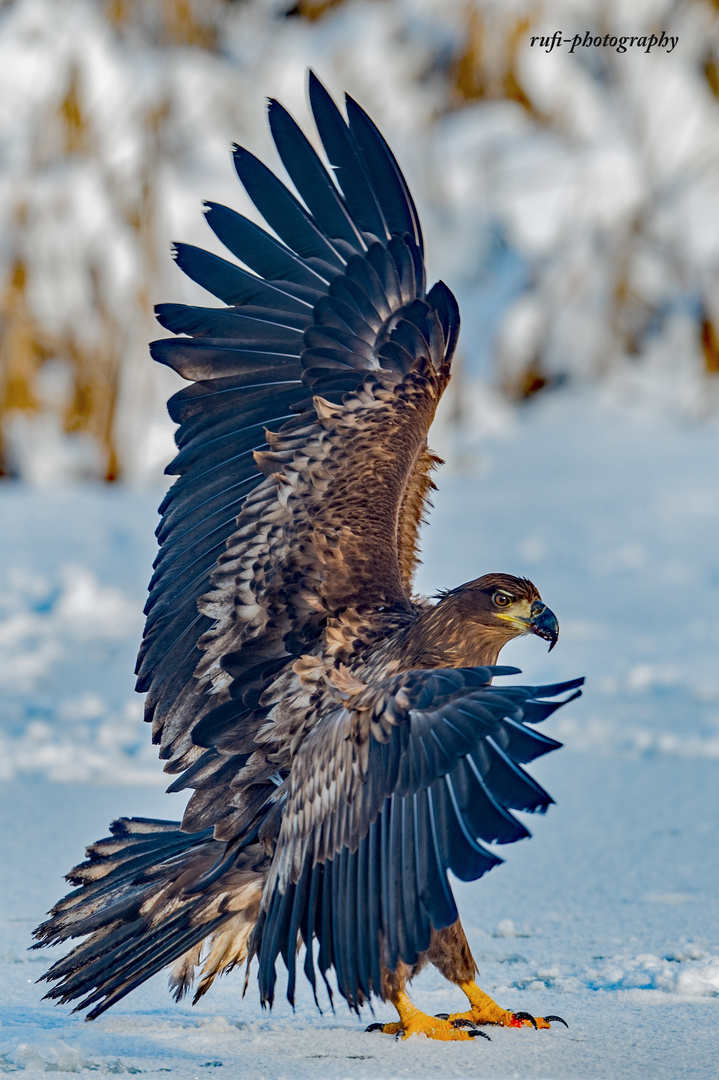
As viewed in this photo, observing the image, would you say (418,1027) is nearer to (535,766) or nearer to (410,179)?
(535,766)

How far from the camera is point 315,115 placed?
3922mm

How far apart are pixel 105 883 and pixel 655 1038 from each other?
4.17 feet

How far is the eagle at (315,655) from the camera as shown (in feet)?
8.66

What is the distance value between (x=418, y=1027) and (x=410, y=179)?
1042cm

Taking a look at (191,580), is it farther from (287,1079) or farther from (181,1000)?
(287,1079)

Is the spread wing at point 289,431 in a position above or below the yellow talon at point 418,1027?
above

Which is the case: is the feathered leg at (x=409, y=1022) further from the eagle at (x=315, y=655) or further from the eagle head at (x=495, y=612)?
the eagle head at (x=495, y=612)

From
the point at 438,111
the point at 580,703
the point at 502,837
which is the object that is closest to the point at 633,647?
the point at 580,703

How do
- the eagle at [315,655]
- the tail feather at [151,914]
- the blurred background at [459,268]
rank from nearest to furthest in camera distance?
the eagle at [315,655]
the tail feather at [151,914]
the blurred background at [459,268]

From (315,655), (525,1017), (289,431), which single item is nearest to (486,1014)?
(525,1017)

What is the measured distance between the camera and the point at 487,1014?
3.12 metres

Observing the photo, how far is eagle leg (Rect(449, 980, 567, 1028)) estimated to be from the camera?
306 cm

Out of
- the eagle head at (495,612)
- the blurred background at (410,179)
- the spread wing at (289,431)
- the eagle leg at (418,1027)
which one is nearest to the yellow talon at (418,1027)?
the eagle leg at (418,1027)

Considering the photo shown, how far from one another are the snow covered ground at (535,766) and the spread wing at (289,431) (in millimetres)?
673
